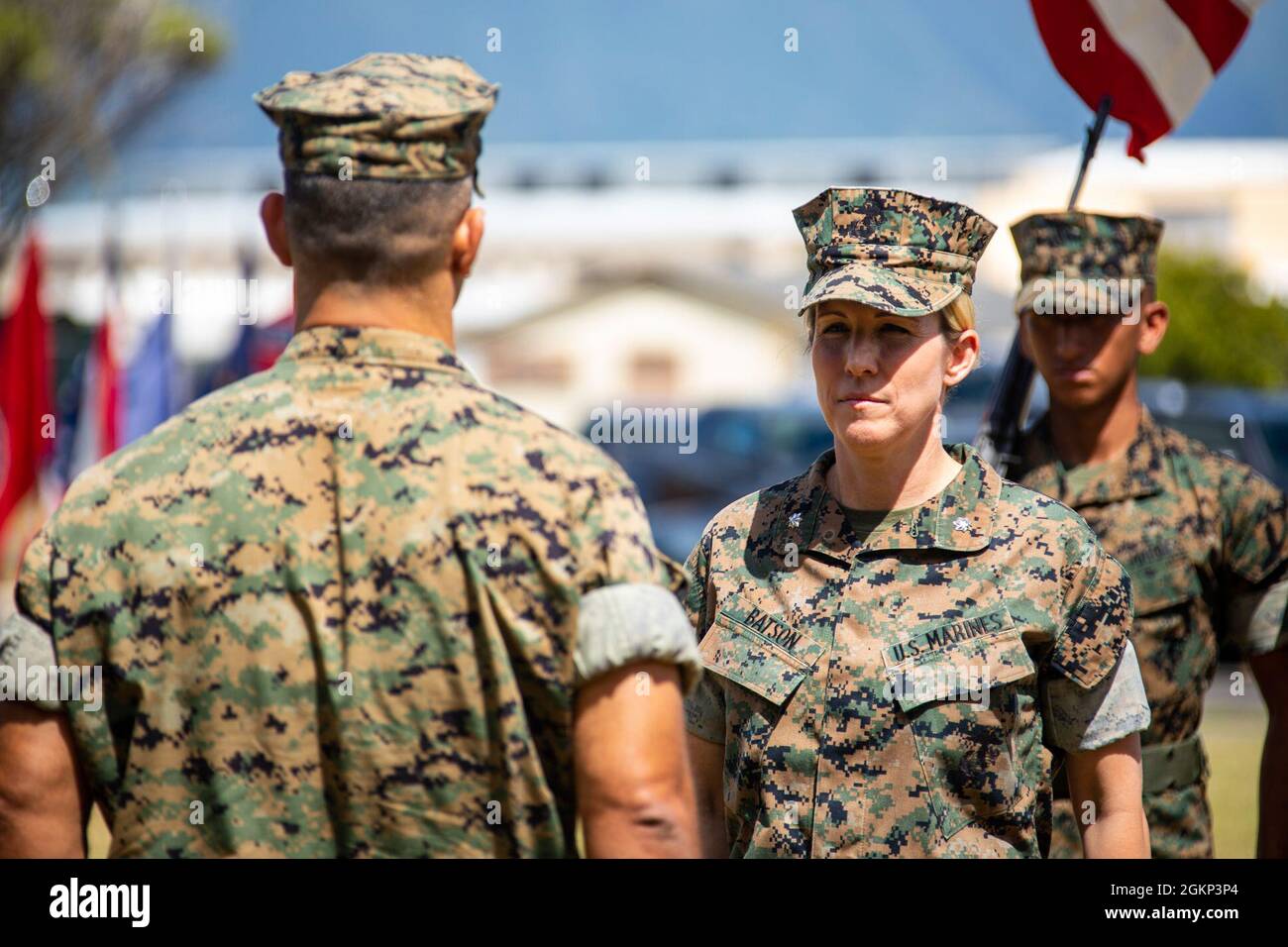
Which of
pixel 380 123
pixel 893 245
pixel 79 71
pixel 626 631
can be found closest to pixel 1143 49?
pixel 893 245

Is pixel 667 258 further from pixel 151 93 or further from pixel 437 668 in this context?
pixel 437 668

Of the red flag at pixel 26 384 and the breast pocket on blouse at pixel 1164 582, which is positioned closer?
the breast pocket on blouse at pixel 1164 582

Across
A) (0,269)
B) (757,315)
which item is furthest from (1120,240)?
(757,315)

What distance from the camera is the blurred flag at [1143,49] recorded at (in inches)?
172

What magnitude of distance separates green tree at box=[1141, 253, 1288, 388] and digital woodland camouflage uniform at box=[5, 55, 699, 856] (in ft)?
124

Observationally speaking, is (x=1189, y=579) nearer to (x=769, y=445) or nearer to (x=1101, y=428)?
(x=1101, y=428)

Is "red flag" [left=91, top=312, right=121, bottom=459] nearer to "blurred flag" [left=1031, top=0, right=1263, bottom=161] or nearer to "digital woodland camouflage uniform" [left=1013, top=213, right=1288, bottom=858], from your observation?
"blurred flag" [left=1031, top=0, right=1263, bottom=161]

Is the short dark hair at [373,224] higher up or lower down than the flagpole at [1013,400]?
lower down

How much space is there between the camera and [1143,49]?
4.36 meters

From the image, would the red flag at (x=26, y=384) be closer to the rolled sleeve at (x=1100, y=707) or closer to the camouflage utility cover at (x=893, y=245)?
the camouflage utility cover at (x=893, y=245)

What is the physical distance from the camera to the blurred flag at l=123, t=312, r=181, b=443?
11422 millimetres

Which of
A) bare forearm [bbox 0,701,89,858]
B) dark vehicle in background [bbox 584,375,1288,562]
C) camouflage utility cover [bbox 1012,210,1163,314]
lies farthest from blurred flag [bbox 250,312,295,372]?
bare forearm [bbox 0,701,89,858]

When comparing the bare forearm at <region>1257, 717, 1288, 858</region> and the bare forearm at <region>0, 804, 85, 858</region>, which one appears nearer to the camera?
the bare forearm at <region>0, 804, 85, 858</region>
